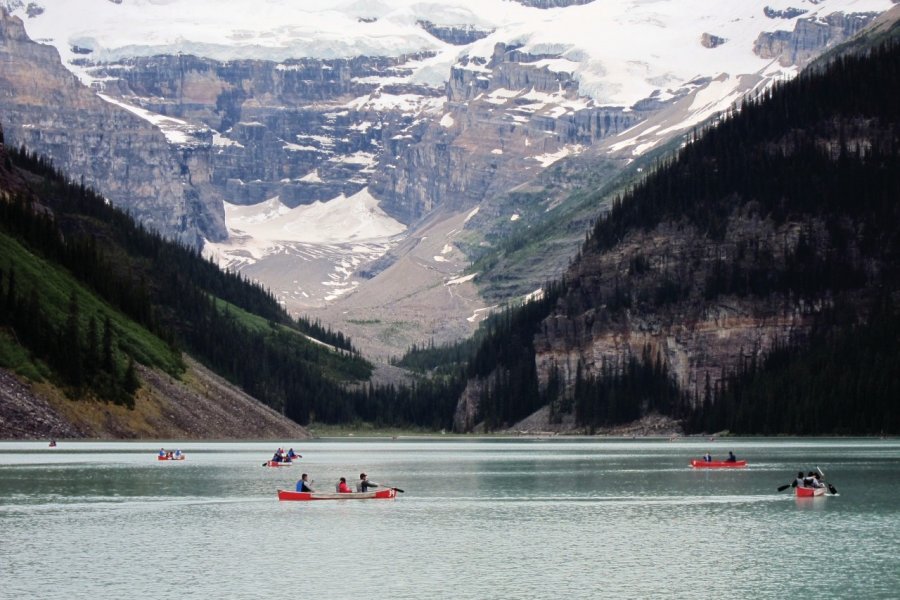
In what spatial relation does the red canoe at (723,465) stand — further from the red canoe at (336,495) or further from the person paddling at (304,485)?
the person paddling at (304,485)

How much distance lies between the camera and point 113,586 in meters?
87.8

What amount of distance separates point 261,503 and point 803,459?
7693cm

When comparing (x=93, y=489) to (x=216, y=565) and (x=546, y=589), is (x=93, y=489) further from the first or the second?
(x=546, y=589)

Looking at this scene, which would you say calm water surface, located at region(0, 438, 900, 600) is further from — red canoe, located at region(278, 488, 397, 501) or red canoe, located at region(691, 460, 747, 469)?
red canoe, located at region(691, 460, 747, 469)

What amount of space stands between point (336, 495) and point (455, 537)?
102ft

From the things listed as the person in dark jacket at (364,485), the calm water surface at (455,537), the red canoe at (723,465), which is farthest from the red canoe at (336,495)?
the red canoe at (723,465)

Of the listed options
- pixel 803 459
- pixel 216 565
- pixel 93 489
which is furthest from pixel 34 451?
pixel 216 565

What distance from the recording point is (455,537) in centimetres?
10894

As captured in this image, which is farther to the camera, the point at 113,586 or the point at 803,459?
the point at 803,459

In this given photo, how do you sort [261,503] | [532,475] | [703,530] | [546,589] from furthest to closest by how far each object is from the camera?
1. [532,475]
2. [261,503]
3. [703,530]
4. [546,589]

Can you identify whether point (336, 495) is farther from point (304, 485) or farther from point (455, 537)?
point (455, 537)

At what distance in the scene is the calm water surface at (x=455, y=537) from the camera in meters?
88.1

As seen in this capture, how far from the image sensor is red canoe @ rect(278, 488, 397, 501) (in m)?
136

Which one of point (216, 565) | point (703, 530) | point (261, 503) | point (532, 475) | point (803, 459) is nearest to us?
point (216, 565)
